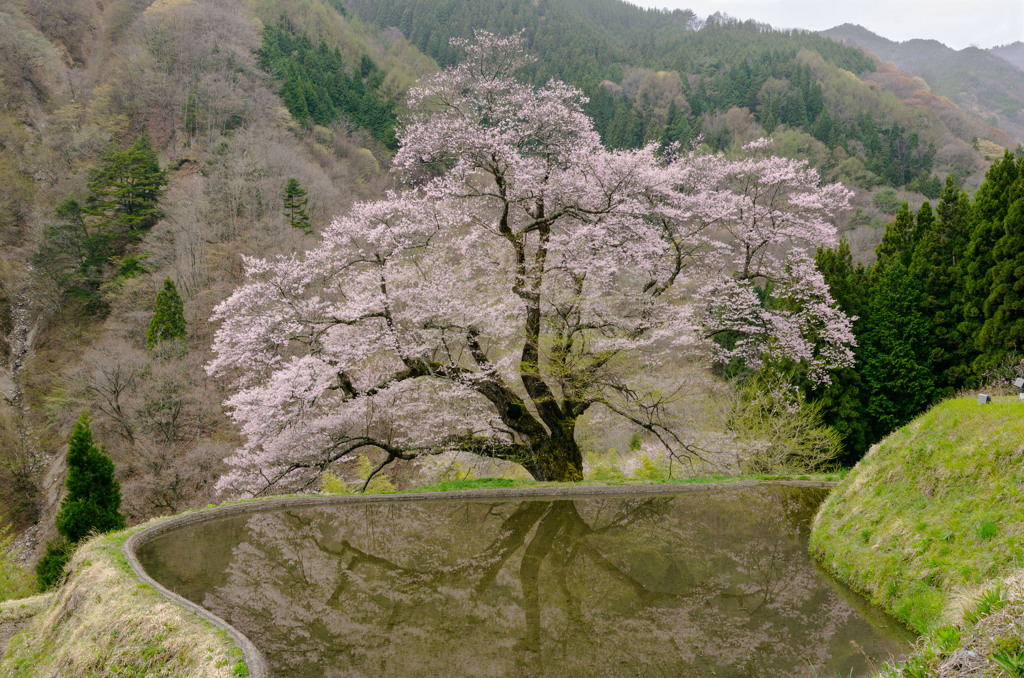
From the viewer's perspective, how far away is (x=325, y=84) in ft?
160

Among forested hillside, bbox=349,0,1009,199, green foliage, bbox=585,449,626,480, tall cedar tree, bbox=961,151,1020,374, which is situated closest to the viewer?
green foliage, bbox=585,449,626,480

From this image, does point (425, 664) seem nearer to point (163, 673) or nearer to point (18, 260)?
point (163, 673)

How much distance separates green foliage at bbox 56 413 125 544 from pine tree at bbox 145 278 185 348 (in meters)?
16.6

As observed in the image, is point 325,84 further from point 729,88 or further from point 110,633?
point 110,633

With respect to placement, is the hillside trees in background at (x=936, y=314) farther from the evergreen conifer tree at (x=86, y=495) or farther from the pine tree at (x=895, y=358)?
the evergreen conifer tree at (x=86, y=495)

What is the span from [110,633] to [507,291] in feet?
24.2

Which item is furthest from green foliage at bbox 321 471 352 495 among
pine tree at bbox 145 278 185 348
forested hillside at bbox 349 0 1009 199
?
forested hillside at bbox 349 0 1009 199

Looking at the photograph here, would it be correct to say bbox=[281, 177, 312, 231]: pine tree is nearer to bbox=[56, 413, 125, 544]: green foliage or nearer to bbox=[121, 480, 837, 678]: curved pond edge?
bbox=[56, 413, 125, 544]: green foliage

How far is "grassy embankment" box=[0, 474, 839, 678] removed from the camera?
421 centimetres

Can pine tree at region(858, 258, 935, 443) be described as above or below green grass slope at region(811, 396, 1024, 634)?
below

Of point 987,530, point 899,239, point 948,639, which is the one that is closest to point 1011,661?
point 948,639

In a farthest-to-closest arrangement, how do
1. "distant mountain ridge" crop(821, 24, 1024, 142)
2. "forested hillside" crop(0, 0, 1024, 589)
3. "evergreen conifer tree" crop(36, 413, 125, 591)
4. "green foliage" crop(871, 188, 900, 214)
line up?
1. "distant mountain ridge" crop(821, 24, 1024, 142)
2. "green foliage" crop(871, 188, 900, 214)
3. "forested hillside" crop(0, 0, 1024, 589)
4. "evergreen conifer tree" crop(36, 413, 125, 591)

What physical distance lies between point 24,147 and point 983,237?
51.2 m

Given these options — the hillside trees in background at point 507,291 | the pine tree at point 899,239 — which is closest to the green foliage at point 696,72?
the pine tree at point 899,239
